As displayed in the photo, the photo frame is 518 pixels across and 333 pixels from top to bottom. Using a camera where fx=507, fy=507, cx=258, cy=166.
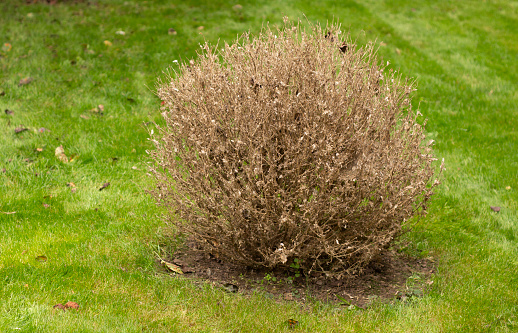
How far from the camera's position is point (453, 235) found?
5602 mm

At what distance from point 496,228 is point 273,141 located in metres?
3.16

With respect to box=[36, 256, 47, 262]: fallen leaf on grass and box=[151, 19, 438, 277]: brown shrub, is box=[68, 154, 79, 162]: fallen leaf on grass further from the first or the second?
box=[151, 19, 438, 277]: brown shrub

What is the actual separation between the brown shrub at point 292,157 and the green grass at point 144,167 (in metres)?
0.56

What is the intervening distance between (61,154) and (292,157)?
13.0 feet

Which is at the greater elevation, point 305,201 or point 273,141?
point 273,141

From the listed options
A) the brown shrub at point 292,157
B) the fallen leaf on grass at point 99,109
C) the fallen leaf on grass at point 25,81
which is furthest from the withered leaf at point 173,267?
the fallen leaf on grass at point 25,81

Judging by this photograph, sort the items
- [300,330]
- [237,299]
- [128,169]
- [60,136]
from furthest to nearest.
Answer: [60,136]
[128,169]
[237,299]
[300,330]

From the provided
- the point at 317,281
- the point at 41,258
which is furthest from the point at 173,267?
the point at 317,281

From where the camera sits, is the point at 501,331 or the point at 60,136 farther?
the point at 60,136

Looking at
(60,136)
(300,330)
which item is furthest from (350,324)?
(60,136)

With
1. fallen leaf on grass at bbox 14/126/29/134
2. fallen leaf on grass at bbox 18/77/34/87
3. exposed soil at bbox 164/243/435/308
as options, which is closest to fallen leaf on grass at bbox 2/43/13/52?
fallen leaf on grass at bbox 18/77/34/87

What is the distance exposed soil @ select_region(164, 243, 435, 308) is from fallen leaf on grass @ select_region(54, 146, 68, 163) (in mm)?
2678

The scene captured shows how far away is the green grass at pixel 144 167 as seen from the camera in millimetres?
4172

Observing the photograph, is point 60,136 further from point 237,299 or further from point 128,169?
point 237,299
